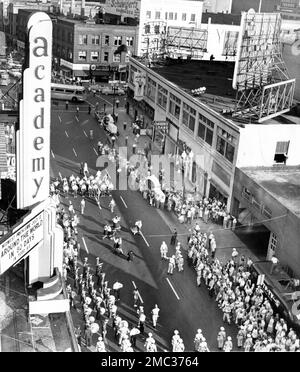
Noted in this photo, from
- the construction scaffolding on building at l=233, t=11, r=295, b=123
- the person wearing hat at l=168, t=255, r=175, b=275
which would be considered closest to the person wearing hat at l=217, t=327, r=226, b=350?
the person wearing hat at l=168, t=255, r=175, b=275

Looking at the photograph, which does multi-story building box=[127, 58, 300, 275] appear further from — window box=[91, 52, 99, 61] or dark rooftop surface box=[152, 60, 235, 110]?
window box=[91, 52, 99, 61]

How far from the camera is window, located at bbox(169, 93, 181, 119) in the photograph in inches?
2083

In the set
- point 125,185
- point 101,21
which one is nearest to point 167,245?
point 125,185

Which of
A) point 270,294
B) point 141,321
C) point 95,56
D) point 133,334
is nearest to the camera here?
point 133,334

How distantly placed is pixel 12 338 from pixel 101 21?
8005 cm

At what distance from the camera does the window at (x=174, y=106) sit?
174 feet

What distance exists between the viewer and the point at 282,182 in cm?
3759

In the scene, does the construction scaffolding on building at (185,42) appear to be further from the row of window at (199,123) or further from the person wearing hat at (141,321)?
the person wearing hat at (141,321)

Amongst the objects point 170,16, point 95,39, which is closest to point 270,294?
point 170,16

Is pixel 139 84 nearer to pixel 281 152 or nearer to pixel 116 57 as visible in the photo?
pixel 281 152

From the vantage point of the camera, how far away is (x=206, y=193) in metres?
44.7

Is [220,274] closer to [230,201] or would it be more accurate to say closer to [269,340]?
[269,340]

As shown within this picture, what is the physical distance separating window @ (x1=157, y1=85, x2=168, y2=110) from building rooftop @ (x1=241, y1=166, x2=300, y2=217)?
63.7 ft

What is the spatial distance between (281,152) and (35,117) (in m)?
23.3
